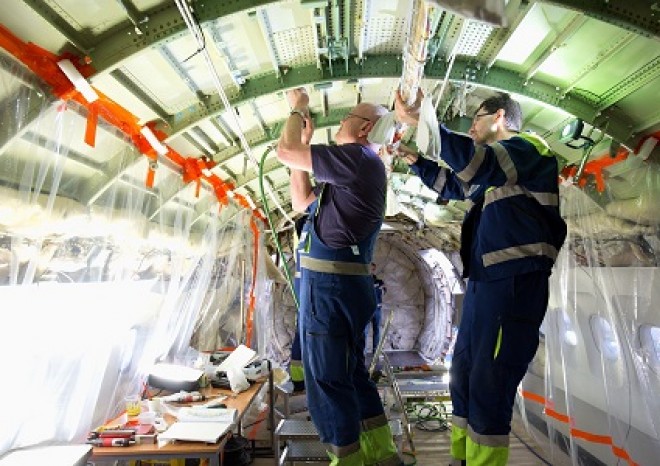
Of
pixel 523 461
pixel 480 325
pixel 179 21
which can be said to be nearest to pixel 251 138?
pixel 179 21

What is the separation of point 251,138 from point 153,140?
1471 mm

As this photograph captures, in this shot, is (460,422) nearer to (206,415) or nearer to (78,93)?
(206,415)

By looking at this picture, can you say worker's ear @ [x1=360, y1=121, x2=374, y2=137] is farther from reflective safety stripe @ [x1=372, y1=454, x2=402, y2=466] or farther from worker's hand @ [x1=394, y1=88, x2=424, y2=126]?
reflective safety stripe @ [x1=372, y1=454, x2=402, y2=466]

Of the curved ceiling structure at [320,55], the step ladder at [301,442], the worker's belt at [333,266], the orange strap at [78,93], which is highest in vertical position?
the curved ceiling structure at [320,55]

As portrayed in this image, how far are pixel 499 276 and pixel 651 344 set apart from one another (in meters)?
1.90

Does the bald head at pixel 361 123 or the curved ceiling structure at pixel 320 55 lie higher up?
the curved ceiling structure at pixel 320 55

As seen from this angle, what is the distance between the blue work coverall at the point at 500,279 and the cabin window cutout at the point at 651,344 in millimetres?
1627

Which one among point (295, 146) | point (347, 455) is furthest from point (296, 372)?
point (295, 146)

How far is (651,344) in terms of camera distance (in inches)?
119

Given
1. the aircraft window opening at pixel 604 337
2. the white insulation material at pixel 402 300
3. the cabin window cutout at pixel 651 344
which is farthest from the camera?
the white insulation material at pixel 402 300

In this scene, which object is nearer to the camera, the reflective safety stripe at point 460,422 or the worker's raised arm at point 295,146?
the worker's raised arm at point 295,146

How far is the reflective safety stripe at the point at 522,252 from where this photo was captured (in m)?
2.00

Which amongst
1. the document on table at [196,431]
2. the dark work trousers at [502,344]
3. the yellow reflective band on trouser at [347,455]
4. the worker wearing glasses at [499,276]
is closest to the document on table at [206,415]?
the document on table at [196,431]

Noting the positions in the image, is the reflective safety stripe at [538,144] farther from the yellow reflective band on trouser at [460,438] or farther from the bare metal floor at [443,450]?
the bare metal floor at [443,450]
